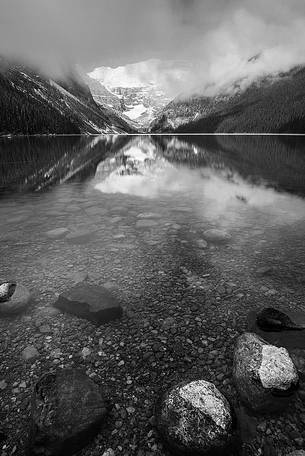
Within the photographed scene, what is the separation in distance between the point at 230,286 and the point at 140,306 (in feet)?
10.2

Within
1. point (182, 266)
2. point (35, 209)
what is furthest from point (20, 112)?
point (182, 266)

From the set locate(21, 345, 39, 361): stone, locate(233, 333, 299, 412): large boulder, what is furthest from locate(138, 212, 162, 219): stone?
locate(233, 333, 299, 412): large boulder

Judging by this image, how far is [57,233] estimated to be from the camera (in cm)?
1452

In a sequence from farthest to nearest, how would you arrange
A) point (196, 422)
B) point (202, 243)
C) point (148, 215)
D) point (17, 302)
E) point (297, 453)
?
point (148, 215), point (202, 243), point (17, 302), point (196, 422), point (297, 453)

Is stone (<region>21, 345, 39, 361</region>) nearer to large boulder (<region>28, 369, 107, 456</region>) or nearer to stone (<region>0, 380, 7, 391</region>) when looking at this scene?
stone (<region>0, 380, 7, 391</region>)

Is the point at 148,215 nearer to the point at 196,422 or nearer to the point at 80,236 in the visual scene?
the point at 80,236

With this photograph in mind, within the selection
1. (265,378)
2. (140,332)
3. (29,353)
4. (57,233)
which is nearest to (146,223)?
(57,233)

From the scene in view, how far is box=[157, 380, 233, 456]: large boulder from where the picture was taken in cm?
473

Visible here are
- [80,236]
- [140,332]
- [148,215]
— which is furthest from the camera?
[148,215]

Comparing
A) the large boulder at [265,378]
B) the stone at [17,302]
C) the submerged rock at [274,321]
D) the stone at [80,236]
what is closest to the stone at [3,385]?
the stone at [17,302]

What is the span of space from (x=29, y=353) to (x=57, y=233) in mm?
8176

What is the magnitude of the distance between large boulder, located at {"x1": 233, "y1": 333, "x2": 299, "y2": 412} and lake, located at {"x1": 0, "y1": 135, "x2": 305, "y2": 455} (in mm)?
225

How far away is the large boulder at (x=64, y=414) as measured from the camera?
4781 millimetres

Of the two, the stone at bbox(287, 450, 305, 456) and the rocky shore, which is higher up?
the stone at bbox(287, 450, 305, 456)
